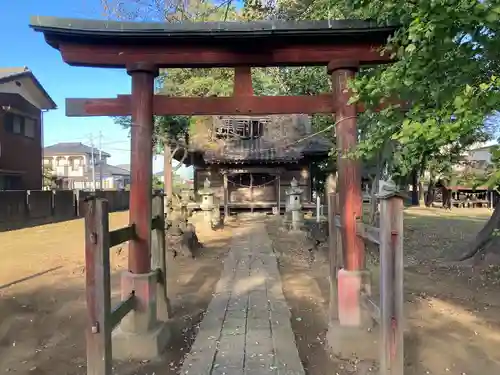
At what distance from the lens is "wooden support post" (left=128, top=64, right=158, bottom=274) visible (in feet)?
16.1

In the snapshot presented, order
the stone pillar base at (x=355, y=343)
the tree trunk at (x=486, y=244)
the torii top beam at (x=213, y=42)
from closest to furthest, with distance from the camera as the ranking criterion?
the stone pillar base at (x=355, y=343), the torii top beam at (x=213, y=42), the tree trunk at (x=486, y=244)

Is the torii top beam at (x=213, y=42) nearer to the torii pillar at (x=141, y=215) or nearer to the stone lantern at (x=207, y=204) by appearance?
the torii pillar at (x=141, y=215)

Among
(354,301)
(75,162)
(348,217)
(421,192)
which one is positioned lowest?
(354,301)

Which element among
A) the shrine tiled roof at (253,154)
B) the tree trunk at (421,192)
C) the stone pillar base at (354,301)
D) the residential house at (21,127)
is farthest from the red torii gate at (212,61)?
the tree trunk at (421,192)

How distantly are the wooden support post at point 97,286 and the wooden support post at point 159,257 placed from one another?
1.76m

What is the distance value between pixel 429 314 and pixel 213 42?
5.00 metres

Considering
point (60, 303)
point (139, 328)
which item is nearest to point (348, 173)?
point (139, 328)

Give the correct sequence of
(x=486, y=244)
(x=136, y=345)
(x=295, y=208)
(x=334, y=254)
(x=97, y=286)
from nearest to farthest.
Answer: (x=97, y=286)
(x=136, y=345)
(x=334, y=254)
(x=486, y=244)
(x=295, y=208)

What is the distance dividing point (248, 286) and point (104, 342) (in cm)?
398

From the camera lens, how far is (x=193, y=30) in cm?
477

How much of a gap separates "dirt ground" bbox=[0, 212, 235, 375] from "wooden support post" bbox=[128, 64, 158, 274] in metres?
1.17

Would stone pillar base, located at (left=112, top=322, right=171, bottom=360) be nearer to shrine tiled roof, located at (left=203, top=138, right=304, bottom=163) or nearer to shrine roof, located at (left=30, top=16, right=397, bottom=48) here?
shrine roof, located at (left=30, top=16, right=397, bottom=48)

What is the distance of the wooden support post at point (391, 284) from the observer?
11.4 feet

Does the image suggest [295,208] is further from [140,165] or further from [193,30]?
[193,30]
